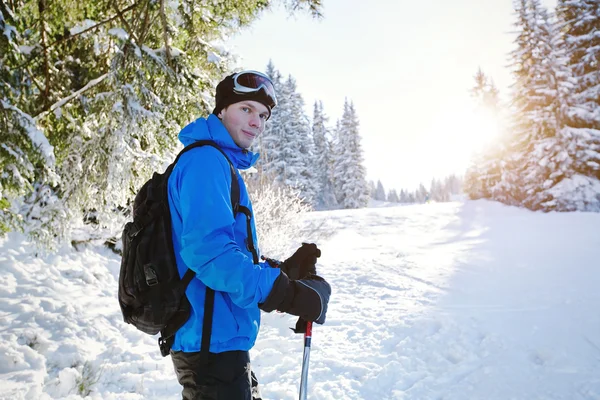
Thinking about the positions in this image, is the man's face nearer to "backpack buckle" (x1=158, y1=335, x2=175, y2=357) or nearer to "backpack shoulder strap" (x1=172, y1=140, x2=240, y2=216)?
"backpack shoulder strap" (x1=172, y1=140, x2=240, y2=216)

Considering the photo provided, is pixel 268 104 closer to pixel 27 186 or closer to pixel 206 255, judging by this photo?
pixel 206 255

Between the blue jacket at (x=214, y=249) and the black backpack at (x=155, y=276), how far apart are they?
38 millimetres

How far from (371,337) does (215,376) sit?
15.8ft

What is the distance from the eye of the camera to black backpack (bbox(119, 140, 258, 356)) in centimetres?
171

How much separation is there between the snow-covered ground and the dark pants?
289 centimetres

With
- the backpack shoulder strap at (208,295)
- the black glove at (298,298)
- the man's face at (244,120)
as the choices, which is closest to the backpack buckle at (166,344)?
the backpack shoulder strap at (208,295)

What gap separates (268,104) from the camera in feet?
7.58

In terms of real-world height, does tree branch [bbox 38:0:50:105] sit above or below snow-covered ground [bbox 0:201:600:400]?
above

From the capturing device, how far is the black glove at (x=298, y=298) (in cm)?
172

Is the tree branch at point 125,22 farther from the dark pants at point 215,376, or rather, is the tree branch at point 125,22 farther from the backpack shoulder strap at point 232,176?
the dark pants at point 215,376

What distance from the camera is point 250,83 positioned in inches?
87.7

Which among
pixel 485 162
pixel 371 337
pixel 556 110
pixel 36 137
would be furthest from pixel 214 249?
pixel 485 162

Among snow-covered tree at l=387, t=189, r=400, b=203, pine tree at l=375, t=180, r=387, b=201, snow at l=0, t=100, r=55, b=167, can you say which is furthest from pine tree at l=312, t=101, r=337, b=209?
snow-covered tree at l=387, t=189, r=400, b=203

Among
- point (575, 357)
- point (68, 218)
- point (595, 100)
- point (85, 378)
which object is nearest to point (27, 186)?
point (68, 218)
